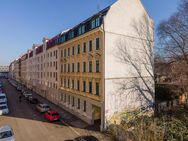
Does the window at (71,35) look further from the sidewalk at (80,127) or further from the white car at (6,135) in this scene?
the white car at (6,135)

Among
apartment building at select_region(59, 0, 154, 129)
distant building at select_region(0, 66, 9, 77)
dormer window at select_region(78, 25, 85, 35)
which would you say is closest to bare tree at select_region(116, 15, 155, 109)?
apartment building at select_region(59, 0, 154, 129)

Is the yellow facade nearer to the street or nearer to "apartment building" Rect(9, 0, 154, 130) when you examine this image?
"apartment building" Rect(9, 0, 154, 130)

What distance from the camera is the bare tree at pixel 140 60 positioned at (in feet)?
76.7

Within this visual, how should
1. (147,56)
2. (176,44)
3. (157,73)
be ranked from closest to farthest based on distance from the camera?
(147,56)
(176,44)
(157,73)

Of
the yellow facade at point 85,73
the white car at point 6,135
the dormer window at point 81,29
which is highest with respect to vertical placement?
the dormer window at point 81,29

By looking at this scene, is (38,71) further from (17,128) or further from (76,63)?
(17,128)

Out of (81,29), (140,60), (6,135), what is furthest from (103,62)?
(6,135)

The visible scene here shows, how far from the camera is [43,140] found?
1861 centimetres

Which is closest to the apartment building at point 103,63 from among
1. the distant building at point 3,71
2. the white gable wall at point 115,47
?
the white gable wall at point 115,47

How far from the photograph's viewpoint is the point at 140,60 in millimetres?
25500

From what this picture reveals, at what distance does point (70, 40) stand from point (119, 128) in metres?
16.5

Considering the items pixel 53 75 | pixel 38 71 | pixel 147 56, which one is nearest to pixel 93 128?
pixel 147 56

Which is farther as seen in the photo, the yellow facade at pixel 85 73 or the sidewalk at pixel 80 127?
the yellow facade at pixel 85 73

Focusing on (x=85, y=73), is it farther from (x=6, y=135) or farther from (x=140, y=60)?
(x=6, y=135)
